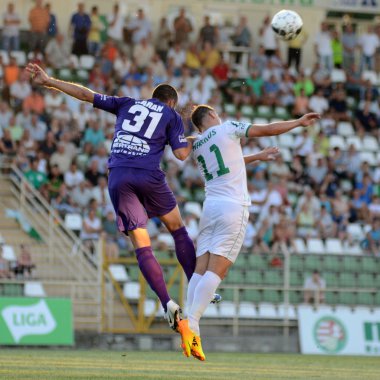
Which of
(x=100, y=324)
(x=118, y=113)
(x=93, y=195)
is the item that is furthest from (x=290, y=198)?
(x=118, y=113)

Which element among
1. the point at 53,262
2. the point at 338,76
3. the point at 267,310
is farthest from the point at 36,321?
the point at 338,76

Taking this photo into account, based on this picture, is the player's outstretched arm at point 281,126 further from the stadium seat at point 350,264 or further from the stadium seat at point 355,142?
the stadium seat at point 355,142

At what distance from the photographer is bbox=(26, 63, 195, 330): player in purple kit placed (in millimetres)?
13391

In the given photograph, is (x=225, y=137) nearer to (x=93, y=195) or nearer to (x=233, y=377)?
(x=233, y=377)

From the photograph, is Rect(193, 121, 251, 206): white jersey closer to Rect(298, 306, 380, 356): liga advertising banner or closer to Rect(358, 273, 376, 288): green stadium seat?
Rect(298, 306, 380, 356): liga advertising banner

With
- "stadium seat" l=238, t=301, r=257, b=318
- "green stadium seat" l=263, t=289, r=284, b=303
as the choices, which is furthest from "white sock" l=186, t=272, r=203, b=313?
"green stadium seat" l=263, t=289, r=284, b=303

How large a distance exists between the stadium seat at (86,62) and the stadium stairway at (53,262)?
514cm

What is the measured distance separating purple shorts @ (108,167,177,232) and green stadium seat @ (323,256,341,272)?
440 inches

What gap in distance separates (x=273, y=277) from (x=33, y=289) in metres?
4.43

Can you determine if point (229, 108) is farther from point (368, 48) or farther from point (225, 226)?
point (225, 226)

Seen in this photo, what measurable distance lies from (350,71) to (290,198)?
Result: 682cm

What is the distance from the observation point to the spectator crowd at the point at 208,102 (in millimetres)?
24766

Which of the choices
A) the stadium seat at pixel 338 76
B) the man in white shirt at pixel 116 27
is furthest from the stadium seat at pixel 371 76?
the man in white shirt at pixel 116 27

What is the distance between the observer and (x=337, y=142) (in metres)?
29.6
